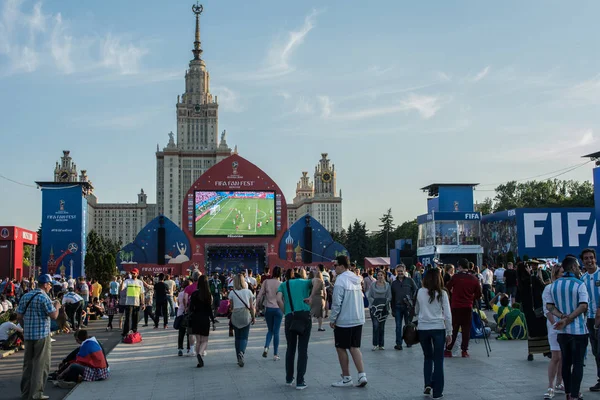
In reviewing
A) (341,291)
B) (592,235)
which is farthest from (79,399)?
(592,235)

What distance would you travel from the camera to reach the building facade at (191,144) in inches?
5027

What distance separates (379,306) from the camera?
12.5 metres

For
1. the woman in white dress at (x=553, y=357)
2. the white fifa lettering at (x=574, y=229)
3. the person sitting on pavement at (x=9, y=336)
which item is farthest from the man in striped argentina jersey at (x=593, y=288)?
the white fifa lettering at (x=574, y=229)

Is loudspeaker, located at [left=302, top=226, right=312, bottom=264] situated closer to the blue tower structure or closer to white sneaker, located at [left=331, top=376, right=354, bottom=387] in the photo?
the blue tower structure

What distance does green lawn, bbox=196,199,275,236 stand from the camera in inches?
2219

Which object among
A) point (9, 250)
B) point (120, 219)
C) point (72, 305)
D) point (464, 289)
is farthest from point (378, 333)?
point (120, 219)

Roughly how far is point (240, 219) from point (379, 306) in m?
44.7

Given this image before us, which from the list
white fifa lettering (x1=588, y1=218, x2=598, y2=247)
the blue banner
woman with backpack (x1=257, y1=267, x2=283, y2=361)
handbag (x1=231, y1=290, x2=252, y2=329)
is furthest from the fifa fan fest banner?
handbag (x1=231, y1=290, x2=252, y2=329)

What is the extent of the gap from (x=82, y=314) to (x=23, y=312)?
10635 millimetres

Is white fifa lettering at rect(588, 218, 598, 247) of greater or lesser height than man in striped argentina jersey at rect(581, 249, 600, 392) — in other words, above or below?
above

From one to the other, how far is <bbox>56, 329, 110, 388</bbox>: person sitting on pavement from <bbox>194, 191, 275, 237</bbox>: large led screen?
46.5 m

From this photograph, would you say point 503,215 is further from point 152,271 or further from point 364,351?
point 364,351

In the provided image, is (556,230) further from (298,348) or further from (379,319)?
(298,348)

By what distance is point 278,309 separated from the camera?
11.5 metres
